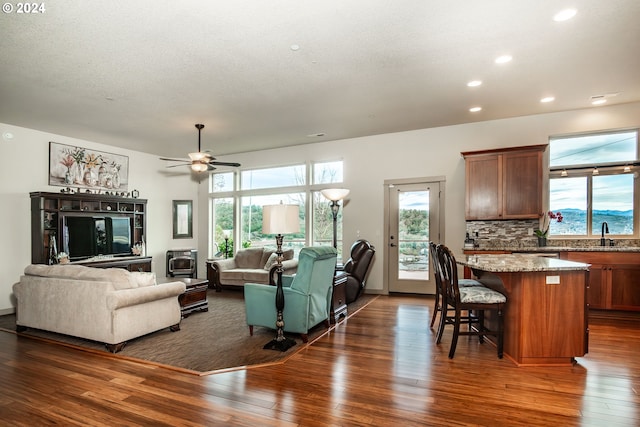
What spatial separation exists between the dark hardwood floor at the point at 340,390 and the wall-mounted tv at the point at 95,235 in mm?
2633

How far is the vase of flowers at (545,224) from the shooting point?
5.29 meters

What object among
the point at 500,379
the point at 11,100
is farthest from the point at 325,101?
the point at 11,100

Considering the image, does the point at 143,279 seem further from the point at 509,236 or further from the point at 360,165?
the point at 509,236

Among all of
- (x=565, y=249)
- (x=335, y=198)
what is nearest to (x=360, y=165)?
(x=335, y=198)

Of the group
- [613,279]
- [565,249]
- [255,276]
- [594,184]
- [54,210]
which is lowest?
[255,276]

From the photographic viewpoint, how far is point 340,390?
2607 millimetres

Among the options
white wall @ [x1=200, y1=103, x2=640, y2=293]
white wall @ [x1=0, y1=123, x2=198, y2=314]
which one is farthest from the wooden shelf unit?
white wall @ [x1=200, y1=103, x2=640, y2=293]

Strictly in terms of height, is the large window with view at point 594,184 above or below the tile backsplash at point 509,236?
above

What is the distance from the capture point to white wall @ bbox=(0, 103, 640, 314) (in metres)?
5.44

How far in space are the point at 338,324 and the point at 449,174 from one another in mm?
3440

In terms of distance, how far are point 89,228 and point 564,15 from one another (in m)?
7.30

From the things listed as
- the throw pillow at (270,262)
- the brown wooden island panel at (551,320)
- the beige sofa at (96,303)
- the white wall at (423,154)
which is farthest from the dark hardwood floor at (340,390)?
the throw pillow at (270,262)

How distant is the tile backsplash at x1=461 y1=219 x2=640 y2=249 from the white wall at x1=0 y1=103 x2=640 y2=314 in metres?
0.28

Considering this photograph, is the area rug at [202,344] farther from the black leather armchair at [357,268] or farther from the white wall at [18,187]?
the black leather armchair at [357,268]
